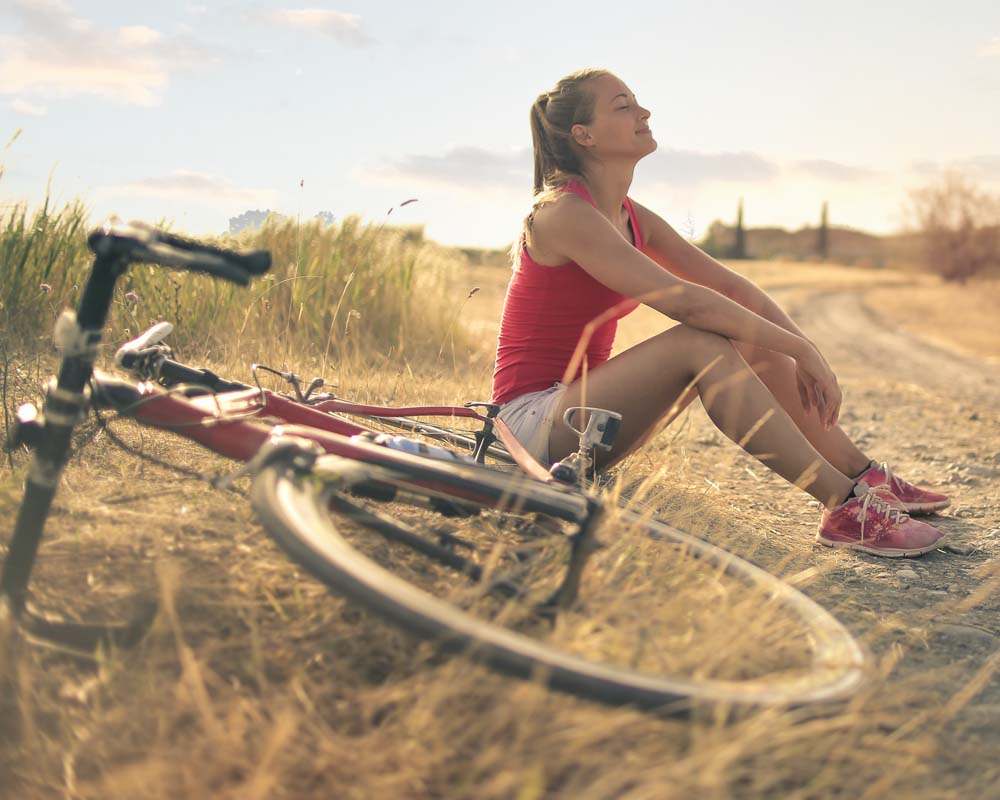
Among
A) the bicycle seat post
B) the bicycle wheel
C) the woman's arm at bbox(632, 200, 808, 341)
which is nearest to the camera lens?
the bicycle wheel

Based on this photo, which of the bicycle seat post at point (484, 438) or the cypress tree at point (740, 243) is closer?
the bicycle seat post at point (484, 438)

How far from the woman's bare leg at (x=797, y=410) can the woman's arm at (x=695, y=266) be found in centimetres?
33

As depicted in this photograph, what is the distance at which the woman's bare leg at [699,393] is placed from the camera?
10.0 feet

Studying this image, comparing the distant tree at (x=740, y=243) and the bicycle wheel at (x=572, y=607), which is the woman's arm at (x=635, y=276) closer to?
the bicycle wheel at (x=572, y=607)

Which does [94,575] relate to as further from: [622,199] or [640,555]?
[622,199]

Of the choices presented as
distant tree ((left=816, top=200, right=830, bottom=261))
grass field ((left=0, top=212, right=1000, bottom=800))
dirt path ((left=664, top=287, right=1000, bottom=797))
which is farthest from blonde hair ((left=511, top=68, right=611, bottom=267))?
distant tree ((left=816, top=200, right=830, bottom=261))

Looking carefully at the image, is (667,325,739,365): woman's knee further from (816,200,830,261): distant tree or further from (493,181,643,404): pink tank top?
(816,200,830,261): distant tree

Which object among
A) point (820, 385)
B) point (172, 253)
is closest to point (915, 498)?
point (820, 385)

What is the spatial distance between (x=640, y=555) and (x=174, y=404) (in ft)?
3.83

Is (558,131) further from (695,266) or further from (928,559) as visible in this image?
(928,559)

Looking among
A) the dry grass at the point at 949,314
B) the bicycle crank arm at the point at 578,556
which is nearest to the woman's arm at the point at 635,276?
the bicycle crank arm at the point at 578,556

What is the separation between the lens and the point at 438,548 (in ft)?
6.54

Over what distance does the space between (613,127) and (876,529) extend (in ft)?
5.39

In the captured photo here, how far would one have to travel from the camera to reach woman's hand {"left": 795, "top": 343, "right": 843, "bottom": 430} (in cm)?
326
